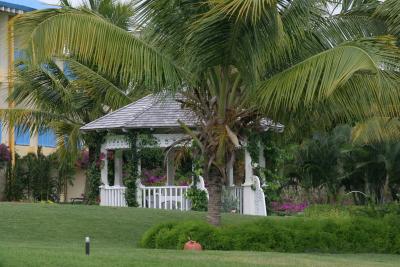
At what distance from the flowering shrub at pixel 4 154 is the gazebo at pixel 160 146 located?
5853 mm

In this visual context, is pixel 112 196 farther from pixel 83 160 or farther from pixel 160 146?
pixel 83 160

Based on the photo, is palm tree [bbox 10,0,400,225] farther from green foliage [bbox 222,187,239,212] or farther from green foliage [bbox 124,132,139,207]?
green foliage [bbox 124,132,139,207]

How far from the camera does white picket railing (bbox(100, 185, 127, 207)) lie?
2470 centimetres

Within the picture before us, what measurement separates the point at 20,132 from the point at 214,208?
1527 cm

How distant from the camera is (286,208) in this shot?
26141 mm

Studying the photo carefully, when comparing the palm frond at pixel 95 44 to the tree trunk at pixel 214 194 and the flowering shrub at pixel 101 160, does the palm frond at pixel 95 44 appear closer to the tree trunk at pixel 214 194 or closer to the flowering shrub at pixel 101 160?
the tree trunk at pixel 214 194

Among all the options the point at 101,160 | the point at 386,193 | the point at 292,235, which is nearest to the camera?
the point at 292,235

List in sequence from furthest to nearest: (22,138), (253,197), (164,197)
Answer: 1. (22,138)
2. (164,197)
3. (253,197)

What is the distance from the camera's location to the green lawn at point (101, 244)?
11.7 meters

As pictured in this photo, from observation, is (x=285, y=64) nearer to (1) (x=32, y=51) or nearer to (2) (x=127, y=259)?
(1) (x=32, y=51)

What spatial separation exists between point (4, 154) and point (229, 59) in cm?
1654

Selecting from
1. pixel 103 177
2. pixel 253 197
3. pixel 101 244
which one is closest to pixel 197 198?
pixel 253 197

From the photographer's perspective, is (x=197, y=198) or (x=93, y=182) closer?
(x=197, y=198)

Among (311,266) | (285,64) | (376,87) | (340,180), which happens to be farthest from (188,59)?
(340,180)
